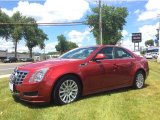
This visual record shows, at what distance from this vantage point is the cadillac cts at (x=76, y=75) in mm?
7840

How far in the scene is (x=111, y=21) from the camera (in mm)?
81062

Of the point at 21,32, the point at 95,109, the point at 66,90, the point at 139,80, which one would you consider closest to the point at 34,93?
the point at 66,90

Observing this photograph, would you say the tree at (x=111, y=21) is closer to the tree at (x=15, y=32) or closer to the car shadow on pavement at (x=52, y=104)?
the tree at (x=15, y=32)

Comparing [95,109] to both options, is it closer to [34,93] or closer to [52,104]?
[52,104]

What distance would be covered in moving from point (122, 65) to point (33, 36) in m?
94.3

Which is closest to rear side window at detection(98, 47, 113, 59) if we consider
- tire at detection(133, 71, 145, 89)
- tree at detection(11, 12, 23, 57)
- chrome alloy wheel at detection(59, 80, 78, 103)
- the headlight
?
tire at detection(133, 71, 145, 89)

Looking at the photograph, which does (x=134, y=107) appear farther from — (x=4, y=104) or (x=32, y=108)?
(x=4, y=104)

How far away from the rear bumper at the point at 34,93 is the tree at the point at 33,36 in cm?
9153

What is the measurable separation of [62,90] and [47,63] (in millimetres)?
798

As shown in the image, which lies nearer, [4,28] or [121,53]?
[121,53]

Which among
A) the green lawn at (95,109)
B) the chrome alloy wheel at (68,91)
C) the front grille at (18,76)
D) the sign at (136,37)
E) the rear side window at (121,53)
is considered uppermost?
the sign at (136,37)

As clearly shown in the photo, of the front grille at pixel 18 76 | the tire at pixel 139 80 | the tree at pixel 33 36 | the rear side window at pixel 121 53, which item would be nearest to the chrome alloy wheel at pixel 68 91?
the front grille at pixel 18 76

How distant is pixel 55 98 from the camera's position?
8.01 meters

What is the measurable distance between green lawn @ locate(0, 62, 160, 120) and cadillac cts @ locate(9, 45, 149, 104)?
0.91 feet
